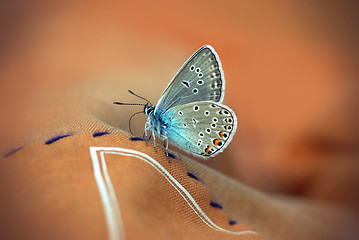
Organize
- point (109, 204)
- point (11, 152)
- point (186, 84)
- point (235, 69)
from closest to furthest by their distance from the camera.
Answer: point (109, 204), point (11, 152), point (186, 84), point (235, 69)

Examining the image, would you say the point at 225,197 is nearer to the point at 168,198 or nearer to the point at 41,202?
the point at 168,198

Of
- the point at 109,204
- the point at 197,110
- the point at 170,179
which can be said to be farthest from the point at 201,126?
the point at 109,204

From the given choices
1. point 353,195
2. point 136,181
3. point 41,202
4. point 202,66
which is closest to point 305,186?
point 353,195

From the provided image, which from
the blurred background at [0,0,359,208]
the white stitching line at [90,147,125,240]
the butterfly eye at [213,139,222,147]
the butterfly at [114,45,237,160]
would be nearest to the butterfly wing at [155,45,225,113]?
the butterfly at [114,45,237,160]

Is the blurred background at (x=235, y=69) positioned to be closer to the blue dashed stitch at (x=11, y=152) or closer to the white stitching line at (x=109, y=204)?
the blue dashed stitch at (x=11, y=152)

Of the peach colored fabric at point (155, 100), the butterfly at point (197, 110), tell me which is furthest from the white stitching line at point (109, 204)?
the butterfly at point (197, 110)

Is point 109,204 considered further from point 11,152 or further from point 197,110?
point 197,110
